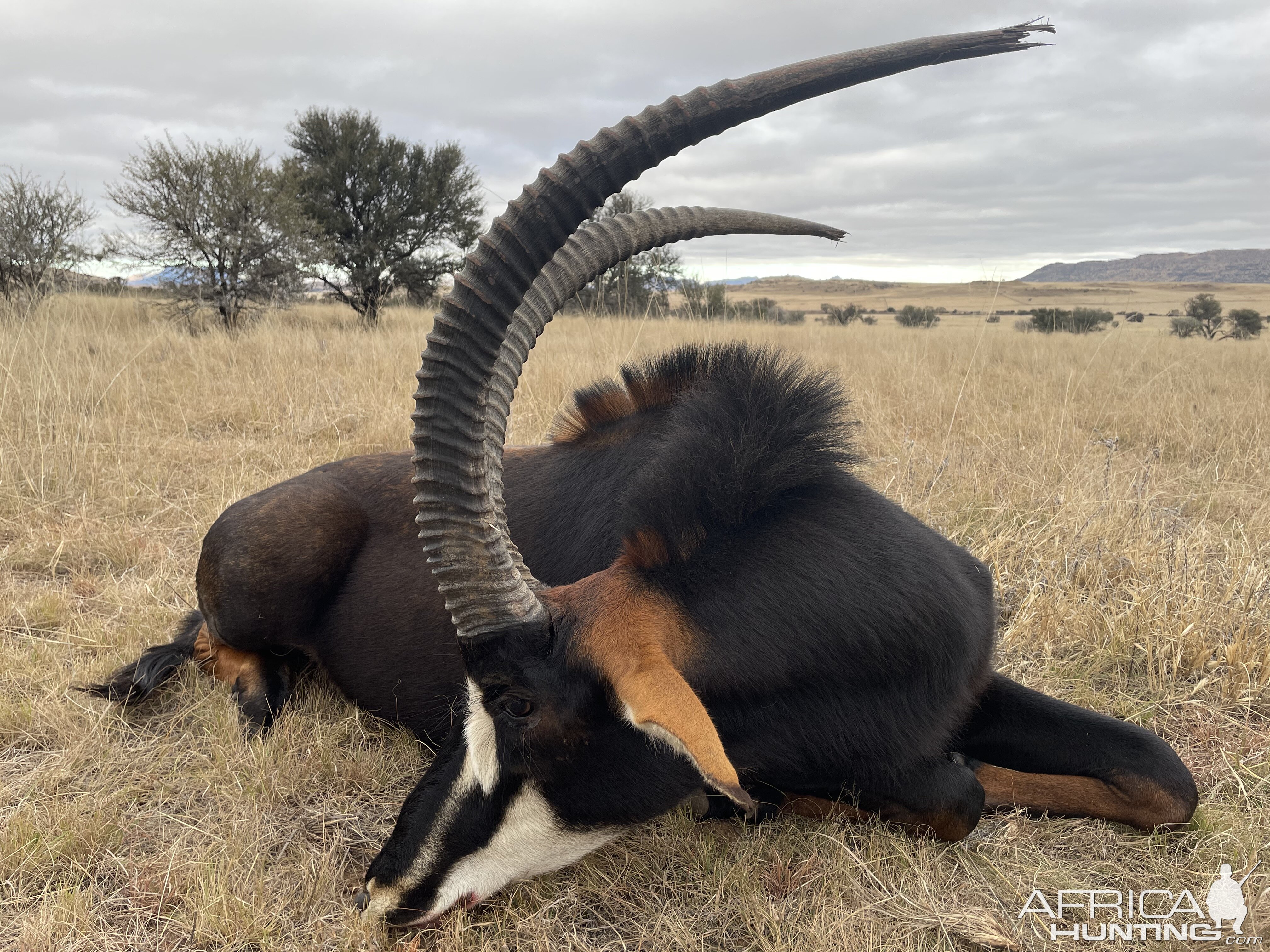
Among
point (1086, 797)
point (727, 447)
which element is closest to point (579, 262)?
point (727, 447)

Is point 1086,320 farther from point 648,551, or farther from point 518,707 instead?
point 518,707

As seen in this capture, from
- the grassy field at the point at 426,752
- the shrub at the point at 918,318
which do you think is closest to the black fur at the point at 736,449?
the grassy field at the point at 426,752

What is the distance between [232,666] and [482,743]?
75.0 inches

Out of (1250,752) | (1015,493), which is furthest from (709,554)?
(1015,493)

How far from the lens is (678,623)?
216cm

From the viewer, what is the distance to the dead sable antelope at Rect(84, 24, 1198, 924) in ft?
6.17

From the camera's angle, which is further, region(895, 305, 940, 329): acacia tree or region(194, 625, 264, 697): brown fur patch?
region(895, 305, 940, 329): acacia tree

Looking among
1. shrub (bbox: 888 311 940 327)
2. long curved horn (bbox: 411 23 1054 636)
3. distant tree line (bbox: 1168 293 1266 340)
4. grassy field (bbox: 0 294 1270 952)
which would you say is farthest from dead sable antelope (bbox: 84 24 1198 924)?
shrub (bbox: 888 311 940 327)

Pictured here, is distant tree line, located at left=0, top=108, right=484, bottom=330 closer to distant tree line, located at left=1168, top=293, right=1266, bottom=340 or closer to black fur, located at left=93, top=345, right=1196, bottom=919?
black fur, located at left=93, top=345, right=1196, bottom=919

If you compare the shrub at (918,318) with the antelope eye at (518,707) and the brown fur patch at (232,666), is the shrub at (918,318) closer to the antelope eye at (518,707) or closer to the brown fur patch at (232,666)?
the brown fur patch at (232,666)

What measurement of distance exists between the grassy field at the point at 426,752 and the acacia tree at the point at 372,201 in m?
15.0

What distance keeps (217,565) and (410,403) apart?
5011mm

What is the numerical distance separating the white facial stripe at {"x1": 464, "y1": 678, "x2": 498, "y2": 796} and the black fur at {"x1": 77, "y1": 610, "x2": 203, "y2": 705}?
2063 millimetres

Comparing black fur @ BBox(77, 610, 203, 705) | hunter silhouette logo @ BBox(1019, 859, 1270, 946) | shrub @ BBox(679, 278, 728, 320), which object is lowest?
hunter silhouette logo @ BBox(1019, 859, 1270, 946)
